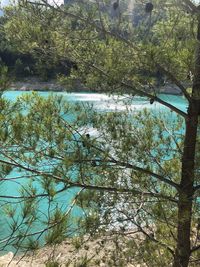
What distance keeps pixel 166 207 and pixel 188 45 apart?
861 millimetres

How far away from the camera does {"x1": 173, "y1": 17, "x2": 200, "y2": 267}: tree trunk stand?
2.02 metres

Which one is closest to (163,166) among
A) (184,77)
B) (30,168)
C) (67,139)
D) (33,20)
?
(184,77)

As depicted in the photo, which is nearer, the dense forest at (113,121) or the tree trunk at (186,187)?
the dense forest at (113,121)

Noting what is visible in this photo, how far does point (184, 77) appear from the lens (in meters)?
2.14

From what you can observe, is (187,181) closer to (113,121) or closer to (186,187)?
(186,187)

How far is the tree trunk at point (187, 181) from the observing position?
202cm

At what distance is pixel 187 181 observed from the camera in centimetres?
211

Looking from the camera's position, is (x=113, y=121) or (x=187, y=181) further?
(x=113, y=121)

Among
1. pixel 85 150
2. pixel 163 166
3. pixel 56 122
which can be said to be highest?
pixel 56 122

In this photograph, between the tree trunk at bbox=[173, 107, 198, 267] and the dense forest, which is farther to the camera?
the tree trunk at bbox=[173, 107, 198, 267]

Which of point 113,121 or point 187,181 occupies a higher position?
point 113,121

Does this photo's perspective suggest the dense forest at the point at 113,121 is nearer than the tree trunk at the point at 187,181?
Yes

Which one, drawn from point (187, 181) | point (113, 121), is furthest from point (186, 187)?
point (113, 121)

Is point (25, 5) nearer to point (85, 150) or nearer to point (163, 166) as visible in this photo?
point (85, 150)
